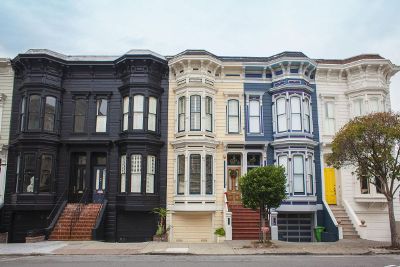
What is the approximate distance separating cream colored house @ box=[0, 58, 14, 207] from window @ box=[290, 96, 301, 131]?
16.6 metres

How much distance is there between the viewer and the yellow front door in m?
22.8

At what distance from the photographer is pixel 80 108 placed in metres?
22.8

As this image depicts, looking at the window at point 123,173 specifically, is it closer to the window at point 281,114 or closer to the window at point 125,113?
the window at point 125,113

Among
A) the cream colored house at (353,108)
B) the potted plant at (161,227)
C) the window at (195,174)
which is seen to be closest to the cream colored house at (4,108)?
the potted plant at (161,227)

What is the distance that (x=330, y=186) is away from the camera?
75.2ft

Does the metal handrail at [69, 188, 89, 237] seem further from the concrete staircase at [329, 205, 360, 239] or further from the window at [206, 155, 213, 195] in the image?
the concrete staircase at [329, 205, 360, 239]

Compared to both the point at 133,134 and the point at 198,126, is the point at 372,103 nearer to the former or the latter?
the point at 198,126

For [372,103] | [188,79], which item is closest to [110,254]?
[188,79]

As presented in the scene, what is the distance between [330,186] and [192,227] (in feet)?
28.4

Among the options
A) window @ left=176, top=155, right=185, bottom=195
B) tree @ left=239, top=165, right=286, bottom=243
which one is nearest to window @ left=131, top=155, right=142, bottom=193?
window @ left=176, top=155, right=185, bottom=195

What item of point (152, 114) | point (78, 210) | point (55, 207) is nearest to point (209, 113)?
point (152, 114)

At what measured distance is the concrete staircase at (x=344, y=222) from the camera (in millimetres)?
20188

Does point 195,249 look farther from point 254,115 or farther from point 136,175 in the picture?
point 254,115

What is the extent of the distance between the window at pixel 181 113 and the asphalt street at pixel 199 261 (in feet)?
29.3
